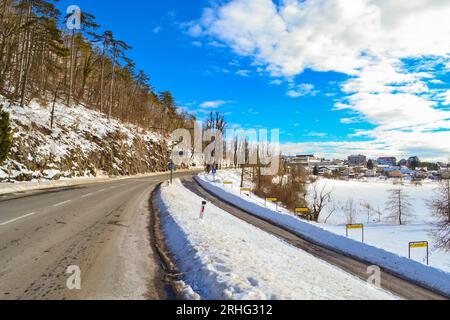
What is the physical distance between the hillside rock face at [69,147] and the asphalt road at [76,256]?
1757 centimetres

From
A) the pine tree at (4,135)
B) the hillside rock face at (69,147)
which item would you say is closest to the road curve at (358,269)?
the pine tree at (4,135)

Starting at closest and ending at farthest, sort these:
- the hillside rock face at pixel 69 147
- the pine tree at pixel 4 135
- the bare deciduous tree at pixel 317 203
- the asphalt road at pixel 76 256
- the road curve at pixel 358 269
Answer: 1. the asphalt road at pixel 76 256
2. the road curve at pixel 358 269
3. the pine tree at pixel 4 135
4. the hillside rock face at pixel 69 147
5. the bare deciduous tree at pixel 317 203

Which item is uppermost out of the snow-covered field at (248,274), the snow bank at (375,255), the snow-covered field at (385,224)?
the snow-covered field at (248,274)

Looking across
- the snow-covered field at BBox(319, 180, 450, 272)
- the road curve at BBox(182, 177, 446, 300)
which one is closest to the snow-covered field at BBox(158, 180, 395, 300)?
the road curve at BBox(182, 177, 446, 300)

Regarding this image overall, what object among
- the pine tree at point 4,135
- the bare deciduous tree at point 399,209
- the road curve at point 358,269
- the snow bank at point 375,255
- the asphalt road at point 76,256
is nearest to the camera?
the asphalt road at point 76,256

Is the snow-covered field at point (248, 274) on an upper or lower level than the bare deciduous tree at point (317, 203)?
upper

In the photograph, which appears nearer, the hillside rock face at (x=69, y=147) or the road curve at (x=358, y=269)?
the road curve at (x=358, y=269)

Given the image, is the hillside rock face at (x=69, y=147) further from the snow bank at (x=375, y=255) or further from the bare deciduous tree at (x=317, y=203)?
the bare deciduous tree at (x=317, y=203)

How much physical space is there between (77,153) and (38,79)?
60.6 ft

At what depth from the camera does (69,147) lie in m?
36.1

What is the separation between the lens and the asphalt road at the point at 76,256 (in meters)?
5.21

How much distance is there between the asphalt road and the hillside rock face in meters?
17.6

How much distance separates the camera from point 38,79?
46.4 meters

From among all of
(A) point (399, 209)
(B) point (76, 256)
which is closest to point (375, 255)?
(B) point (76, 256)
